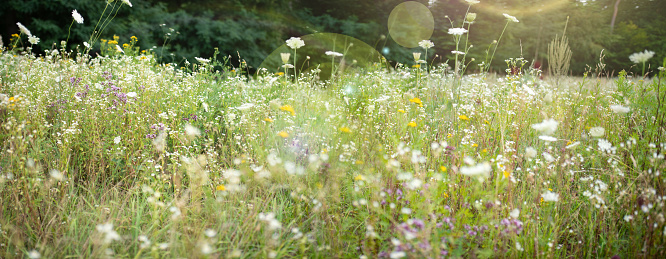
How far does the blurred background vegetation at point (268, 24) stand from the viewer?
810 centimetres

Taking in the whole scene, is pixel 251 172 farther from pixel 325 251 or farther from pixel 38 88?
pixel 38 88

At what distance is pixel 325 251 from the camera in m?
1.65

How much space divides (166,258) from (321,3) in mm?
11336

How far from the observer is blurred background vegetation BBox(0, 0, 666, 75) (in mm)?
8102

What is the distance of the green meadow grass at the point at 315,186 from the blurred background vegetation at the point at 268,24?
1690 millimetres

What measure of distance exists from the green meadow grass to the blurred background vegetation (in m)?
1.69

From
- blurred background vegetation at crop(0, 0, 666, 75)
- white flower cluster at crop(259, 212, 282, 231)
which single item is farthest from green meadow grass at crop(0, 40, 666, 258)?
blurred background vegetation at crop(0, 0, 666, 75)

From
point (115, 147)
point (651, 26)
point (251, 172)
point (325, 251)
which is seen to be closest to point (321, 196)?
point (325, 251)

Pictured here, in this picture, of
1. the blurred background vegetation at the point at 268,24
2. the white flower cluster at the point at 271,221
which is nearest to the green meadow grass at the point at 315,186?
the white flower cluster at the point at 271,221

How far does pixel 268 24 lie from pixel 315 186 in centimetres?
813

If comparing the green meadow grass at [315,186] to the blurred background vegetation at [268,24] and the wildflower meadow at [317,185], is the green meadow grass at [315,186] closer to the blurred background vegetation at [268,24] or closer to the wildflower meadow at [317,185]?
the wildflower meadow at [317,185]

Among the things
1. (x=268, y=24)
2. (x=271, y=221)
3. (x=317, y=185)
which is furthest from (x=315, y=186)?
(x=268, y=24)

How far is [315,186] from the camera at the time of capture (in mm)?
1958

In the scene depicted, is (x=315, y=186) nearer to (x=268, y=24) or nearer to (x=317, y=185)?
(x=317, y=185)
